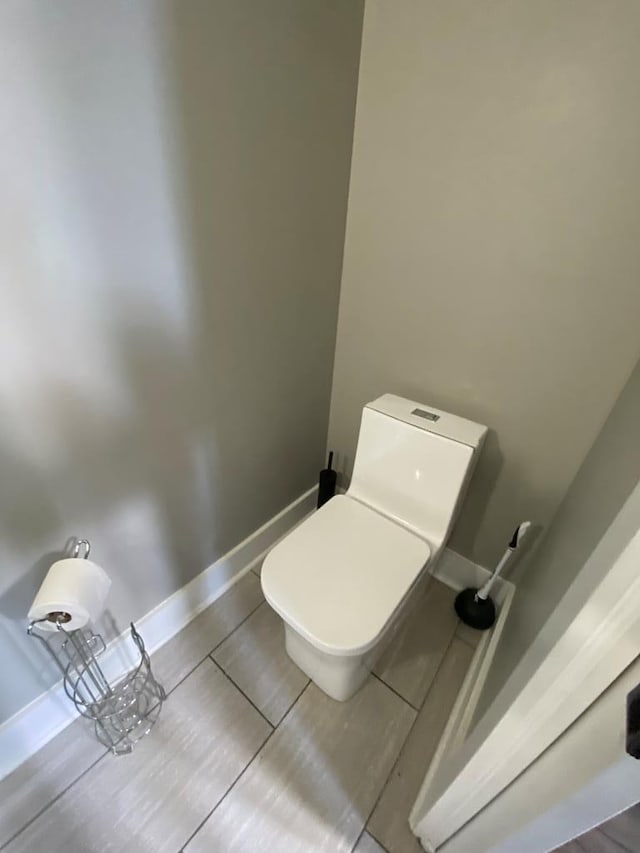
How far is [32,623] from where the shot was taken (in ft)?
2.53

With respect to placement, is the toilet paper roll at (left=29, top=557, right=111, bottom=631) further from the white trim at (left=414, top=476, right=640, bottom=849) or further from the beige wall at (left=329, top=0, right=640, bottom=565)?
the beige wall at (left=329, top=0, right=640, bottom=565)

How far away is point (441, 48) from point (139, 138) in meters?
0.81

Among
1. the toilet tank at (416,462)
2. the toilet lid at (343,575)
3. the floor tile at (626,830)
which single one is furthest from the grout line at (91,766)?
the floor tile at (626,830)

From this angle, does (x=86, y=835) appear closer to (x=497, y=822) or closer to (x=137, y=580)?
(x=137, y=580)

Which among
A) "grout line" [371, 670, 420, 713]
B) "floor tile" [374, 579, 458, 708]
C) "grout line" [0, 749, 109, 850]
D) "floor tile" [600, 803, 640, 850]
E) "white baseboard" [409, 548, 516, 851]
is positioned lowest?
"grout line" [0, 749, 109, 850]

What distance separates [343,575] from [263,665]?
510mm

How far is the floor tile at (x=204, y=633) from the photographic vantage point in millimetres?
1229

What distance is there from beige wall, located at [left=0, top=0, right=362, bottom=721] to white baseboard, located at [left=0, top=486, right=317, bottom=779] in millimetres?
59

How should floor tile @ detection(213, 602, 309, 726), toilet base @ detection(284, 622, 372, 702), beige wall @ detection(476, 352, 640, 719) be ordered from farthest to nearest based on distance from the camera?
floor tile @ detection(213, 602, 309, 726) → toilet base @ detection(284, 622, 372, 702) → beige wall @ detection(476, 352, 640, 719)

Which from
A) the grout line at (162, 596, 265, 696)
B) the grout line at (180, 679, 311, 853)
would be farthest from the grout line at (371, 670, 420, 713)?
the grout line at (162, 596, 265, 696)

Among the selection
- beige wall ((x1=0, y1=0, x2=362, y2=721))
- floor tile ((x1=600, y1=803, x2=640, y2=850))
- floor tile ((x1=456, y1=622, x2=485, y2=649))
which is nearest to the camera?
beige wall ((x1=0, y1=0, x2=362, y2=721))

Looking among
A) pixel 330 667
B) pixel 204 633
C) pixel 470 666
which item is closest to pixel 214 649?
pixel 204 633

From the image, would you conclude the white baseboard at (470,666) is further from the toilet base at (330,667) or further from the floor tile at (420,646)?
the toilet base at (330,667)

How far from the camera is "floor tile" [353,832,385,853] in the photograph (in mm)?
900
